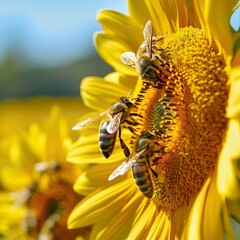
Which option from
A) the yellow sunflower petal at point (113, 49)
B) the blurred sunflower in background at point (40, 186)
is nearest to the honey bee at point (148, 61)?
the yellow sunflower petal at point (113, 49)

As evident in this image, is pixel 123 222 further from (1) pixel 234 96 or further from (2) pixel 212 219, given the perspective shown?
(1) pixel 234 96

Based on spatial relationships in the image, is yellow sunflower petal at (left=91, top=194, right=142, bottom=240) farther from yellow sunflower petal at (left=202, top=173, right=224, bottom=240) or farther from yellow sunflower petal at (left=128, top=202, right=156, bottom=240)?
yellow sunflower petal at (left=202, top=173, right=224, bottom=240)

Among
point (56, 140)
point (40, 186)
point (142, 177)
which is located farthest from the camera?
point (40, 186)

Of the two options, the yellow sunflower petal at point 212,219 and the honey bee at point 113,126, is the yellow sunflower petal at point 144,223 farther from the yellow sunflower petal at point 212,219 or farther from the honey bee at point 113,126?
the yellow sunflower petal at point 212,219

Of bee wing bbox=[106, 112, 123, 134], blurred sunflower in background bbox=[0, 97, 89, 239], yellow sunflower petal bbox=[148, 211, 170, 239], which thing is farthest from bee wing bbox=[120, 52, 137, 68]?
blurred sunflower in background bbox=[0, 97, 89, 239]

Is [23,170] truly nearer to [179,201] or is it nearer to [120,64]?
[120,64]

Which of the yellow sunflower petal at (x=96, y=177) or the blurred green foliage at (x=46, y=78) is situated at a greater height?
the yellow sunflower petal at (x=96, y=177)

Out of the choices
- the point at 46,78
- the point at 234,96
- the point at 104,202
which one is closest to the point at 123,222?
the point at 104,202
